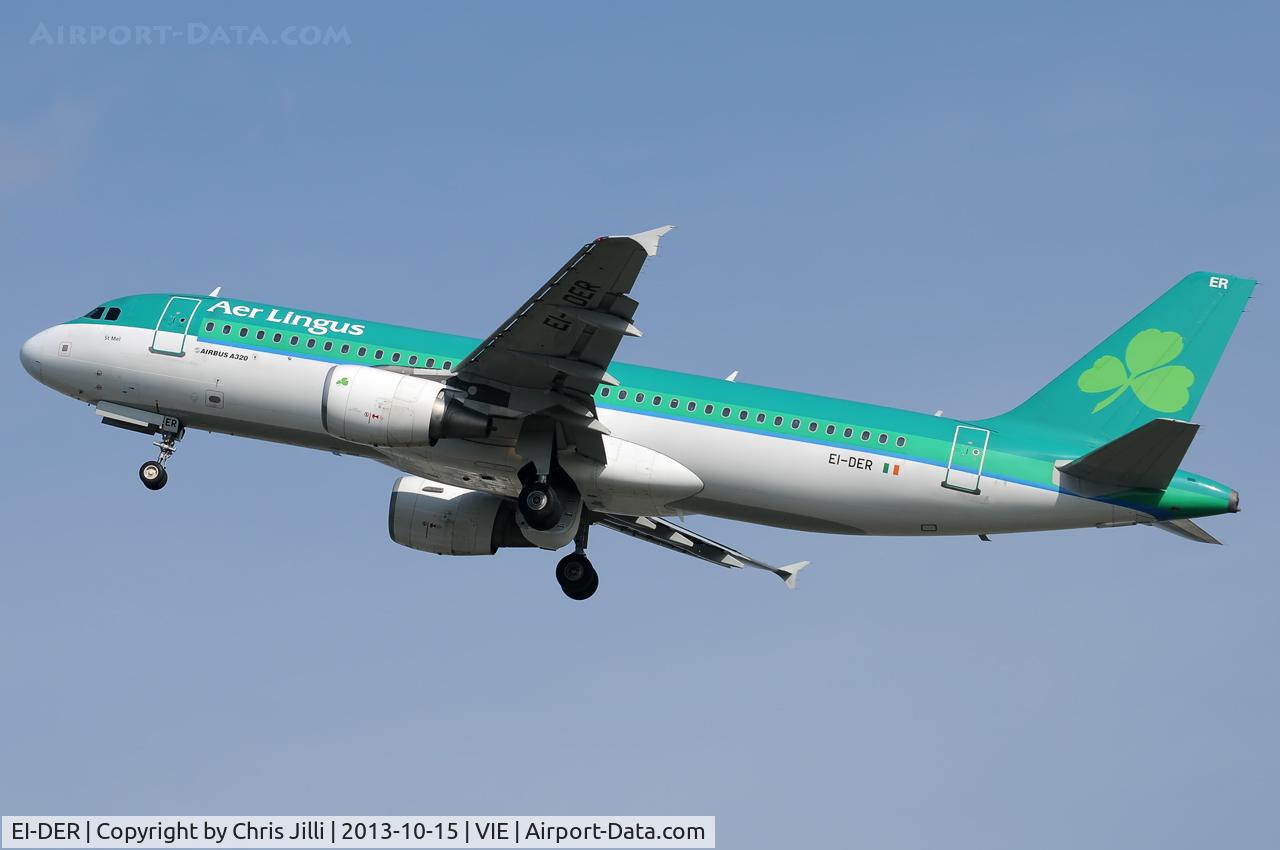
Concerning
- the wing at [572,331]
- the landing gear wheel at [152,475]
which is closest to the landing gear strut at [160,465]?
the landing gear wheel at [152,475]

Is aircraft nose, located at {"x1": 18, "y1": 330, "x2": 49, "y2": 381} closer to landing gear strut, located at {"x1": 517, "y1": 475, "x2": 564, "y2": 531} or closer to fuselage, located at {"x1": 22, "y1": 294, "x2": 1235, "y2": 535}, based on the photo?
fuselage, located at {"x1": 22, "y1": 294, "x2": 1235, "y2": 535}

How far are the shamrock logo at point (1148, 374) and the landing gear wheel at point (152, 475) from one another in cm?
2164

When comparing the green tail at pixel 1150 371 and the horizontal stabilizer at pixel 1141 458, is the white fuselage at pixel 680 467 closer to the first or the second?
the horizontal stabilizer at pixel 1141 458

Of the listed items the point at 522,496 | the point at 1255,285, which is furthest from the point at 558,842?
the point at 1255,285

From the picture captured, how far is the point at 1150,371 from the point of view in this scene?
119 feet

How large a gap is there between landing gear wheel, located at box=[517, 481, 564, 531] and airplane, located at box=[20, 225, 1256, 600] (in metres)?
0.05

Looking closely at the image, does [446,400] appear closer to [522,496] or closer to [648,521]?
[522,496]

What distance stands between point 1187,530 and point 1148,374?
4351mm

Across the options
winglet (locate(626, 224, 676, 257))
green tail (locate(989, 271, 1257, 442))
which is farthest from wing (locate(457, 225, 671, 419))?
green tail (locate(989, 271, 1257, 442))

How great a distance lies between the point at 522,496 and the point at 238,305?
837 cm

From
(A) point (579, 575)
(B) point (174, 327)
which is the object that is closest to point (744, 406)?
(A) point (579, 575)

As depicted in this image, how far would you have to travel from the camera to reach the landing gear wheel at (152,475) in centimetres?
3772

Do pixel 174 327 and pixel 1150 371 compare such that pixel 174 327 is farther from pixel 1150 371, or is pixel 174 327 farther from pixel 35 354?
pixel 1150 371

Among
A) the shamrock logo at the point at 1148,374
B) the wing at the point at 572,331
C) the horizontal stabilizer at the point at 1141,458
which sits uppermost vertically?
the shamrock logo at the point at 1148,374
